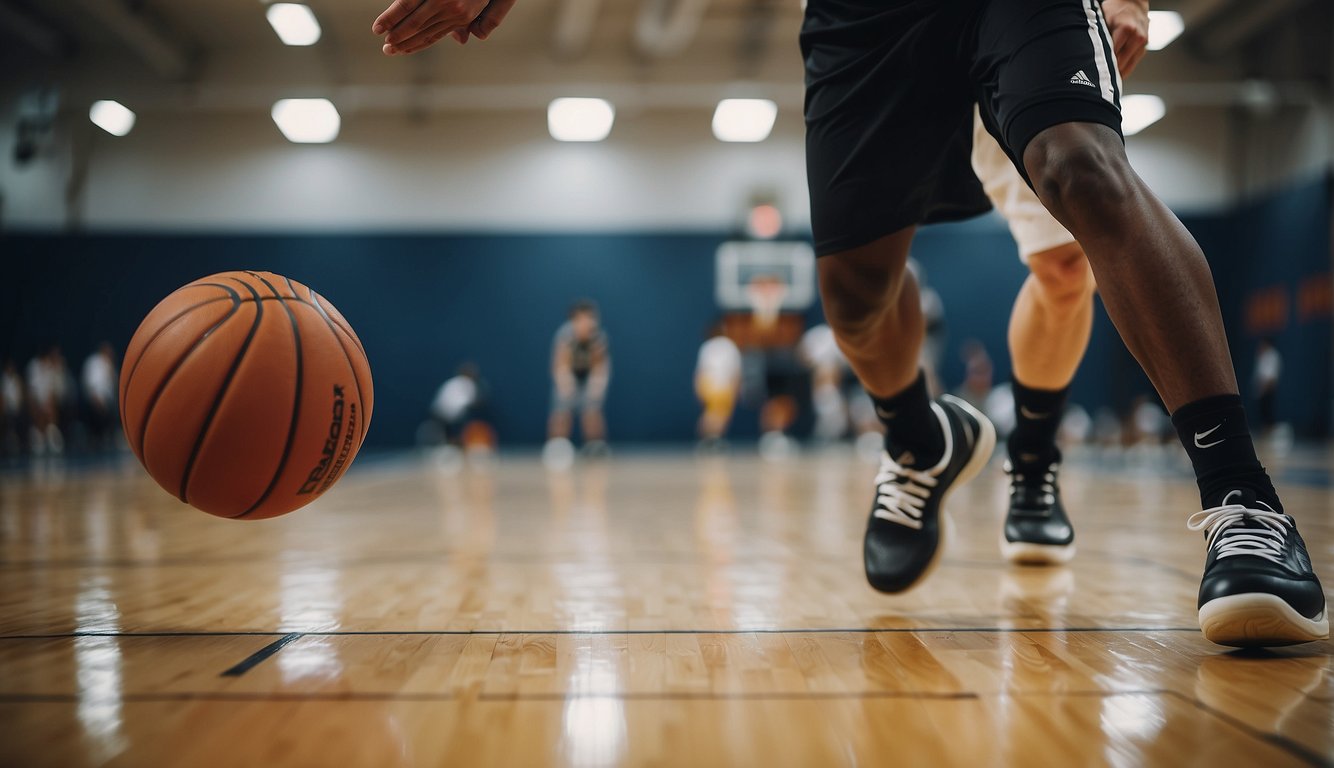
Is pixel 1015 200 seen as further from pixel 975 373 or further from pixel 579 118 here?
pixel 579 118

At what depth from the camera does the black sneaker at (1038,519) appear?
62.2 inches

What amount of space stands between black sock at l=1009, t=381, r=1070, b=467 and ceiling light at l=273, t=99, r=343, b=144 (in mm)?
9787

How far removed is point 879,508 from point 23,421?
12111mm

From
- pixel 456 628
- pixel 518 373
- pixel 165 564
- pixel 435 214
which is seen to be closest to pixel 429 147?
pixel 435 214

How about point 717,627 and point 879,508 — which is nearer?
point 717,627

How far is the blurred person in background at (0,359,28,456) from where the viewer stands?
9875 mm

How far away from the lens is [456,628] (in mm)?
1138

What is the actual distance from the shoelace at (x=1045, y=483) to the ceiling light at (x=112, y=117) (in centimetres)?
1157

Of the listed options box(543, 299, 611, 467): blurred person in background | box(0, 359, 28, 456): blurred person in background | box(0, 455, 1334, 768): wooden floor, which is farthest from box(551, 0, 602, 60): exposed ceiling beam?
box(0, 455, 1334, 768): wooden floor

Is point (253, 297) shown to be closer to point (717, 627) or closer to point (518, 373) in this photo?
point (717, 627)

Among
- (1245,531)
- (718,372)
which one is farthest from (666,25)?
(1245,531)

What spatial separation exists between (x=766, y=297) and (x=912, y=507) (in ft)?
33.7

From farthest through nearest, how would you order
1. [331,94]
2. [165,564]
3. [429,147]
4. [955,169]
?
[429,147]
[331,94]
[165,564]
[955,169]

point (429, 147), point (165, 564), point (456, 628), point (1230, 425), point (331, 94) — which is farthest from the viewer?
point (429, 147)
